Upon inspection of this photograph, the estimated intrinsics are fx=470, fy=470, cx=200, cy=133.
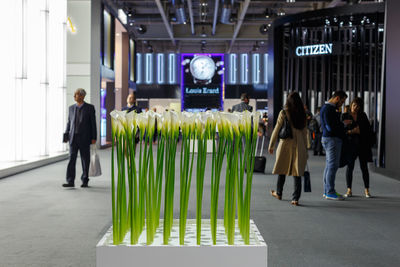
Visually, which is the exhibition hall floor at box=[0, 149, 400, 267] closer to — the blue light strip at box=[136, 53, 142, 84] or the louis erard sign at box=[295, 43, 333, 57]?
the louis erard sign at box=[295, 43, 333, 57]

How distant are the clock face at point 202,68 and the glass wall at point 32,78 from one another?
3.41m

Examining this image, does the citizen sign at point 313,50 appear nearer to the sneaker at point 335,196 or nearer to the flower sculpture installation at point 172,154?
the sneaker at point 335,196

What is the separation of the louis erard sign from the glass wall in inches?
275

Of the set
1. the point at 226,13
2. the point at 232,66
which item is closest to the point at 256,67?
the point at 232,66

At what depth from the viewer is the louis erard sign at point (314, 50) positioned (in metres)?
13.9

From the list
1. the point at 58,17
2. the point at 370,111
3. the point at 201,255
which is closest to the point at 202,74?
the point at 58,17

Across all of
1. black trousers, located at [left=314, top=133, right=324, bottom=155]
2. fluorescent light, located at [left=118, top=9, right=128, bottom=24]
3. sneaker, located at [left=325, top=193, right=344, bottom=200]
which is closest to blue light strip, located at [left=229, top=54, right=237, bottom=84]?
fluorescent light, located at [left=118, top=9, right=128, bottom=24]

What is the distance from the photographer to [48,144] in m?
10.9

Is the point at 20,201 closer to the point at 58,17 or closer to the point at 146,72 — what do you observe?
the point at 58,17

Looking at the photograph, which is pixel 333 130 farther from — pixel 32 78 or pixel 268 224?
pixel 32 78

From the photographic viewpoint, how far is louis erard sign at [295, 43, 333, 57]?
1394 centimetres

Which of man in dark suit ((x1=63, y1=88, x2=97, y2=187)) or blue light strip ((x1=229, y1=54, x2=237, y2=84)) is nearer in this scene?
man in dark suit ((x1=63, y1=88, x2=97, y2=187))

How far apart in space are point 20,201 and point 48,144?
536cm

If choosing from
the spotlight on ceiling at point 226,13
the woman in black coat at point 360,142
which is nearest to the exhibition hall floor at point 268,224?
the woman in black coat at point 360,142
